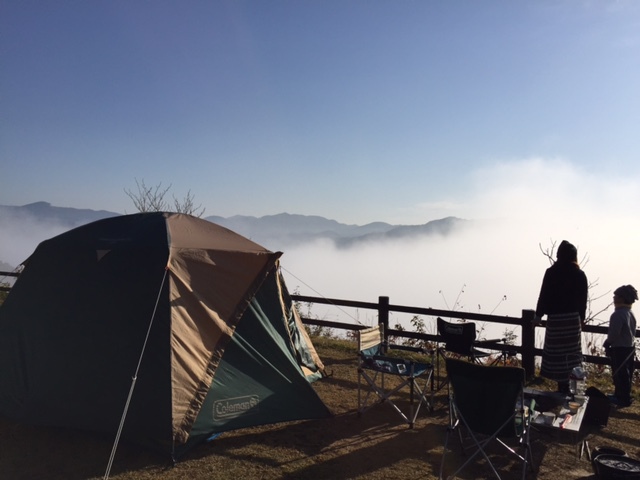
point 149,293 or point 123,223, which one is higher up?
point 123,223

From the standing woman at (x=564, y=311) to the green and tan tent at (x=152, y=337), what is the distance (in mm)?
2975

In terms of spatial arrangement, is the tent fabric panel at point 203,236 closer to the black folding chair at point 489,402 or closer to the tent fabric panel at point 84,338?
the tent fabric panel at point 84,338

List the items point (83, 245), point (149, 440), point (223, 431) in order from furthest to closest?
point (83, 245) → point (223, 431) → point (149, 440)

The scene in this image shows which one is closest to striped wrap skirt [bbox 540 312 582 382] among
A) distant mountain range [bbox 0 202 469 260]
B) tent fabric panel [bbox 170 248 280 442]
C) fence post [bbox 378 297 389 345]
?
fence post [bbox 378 297 389 345]

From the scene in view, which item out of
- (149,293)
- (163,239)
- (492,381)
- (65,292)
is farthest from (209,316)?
(492,381)

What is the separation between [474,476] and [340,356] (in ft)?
15.7

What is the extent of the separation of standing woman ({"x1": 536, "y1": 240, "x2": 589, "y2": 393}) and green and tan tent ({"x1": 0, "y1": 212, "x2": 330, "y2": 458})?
9.76 ft

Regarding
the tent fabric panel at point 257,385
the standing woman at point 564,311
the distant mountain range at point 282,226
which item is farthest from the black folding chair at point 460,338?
the distant mountain range at point 282,226

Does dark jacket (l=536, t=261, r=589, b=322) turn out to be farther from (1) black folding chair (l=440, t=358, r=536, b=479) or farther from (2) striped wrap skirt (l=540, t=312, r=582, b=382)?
(1) black folding chair (l=440, t=358, r=536, b=479)

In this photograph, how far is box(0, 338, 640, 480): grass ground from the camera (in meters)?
4.55

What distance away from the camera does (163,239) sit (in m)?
5.69

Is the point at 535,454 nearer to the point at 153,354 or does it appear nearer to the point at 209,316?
the point at 209,316

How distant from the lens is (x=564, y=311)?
617 cm

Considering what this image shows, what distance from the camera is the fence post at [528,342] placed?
7750 millimetres
